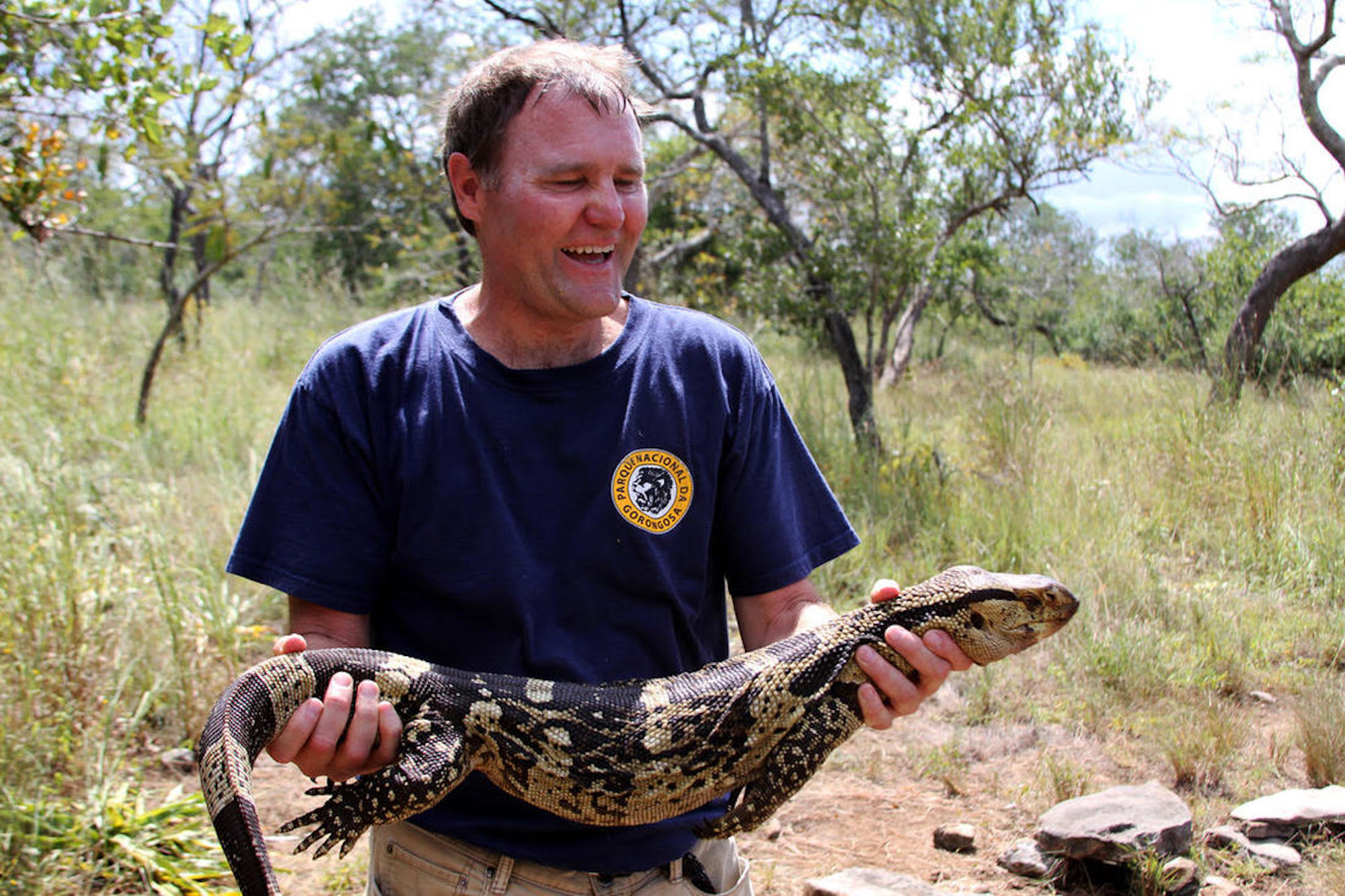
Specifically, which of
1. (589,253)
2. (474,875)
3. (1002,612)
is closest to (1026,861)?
(1002,612)

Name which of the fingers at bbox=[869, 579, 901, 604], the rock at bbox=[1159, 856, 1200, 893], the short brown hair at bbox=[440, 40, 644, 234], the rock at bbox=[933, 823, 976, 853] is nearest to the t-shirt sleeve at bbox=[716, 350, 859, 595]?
the fingers at bbox=[869, 579, 901, 604]

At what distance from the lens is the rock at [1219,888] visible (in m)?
3.94

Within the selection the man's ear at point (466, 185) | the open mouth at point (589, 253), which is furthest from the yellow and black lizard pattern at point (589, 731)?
the man's ear at point (466, 185)

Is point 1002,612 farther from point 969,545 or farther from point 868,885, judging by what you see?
point 969,545

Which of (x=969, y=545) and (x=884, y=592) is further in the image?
(x=969, y=545)

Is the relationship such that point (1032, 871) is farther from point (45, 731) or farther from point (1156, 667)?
point (45, 731)

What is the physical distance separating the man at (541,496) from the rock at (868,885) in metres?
1.36

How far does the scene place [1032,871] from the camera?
14.0 feet

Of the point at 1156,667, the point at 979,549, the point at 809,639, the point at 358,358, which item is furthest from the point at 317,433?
the point at 979,549

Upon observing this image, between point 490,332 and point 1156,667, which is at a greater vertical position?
point 490,332

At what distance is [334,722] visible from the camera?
2459 mm

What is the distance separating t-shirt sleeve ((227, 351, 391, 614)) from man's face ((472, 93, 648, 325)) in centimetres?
54

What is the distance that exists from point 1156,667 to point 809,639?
3599mm

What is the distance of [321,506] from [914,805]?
3525mm
